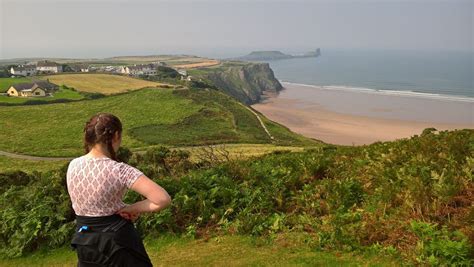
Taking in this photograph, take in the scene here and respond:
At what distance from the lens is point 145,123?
69125mm

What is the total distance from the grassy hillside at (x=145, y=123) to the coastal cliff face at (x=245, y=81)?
165 feet

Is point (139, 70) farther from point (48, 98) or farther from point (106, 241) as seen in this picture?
point (106, 241)

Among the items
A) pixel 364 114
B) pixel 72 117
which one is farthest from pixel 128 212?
pixel 364 114

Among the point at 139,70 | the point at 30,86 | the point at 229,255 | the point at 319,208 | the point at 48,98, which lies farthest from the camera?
the point at 139,70

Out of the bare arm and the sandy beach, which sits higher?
the bare arm

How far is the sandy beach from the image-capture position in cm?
6800

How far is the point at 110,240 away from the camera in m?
4.27

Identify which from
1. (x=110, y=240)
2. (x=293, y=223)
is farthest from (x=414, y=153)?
(x=110, y=240)

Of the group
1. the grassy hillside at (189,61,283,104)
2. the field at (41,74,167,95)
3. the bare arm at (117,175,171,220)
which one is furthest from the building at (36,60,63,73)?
the bare arm at (117,175,171,220)

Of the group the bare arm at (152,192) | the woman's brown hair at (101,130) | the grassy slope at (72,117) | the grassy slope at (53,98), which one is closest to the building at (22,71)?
the grassy slope at (53,98)

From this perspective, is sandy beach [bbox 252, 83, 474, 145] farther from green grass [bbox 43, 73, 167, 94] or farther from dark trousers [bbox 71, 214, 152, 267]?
dark trousers [bbox 71, 214, 152, 267]

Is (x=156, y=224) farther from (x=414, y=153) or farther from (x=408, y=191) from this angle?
(x=414, y=153)

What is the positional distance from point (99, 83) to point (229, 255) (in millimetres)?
98267

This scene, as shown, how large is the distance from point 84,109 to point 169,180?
69.2 m
